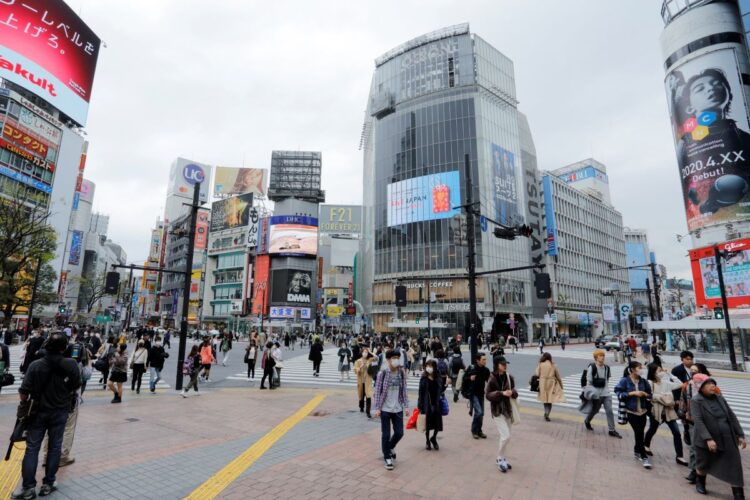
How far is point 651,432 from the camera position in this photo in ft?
21.5

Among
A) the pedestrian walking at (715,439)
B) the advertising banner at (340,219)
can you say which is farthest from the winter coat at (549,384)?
the advertising banner at (340,219)

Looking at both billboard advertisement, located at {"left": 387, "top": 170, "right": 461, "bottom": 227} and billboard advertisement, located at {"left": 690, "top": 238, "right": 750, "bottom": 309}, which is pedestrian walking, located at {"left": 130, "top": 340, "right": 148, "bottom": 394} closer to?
billboard advertisement, located at {"left": 690, "top": 238, "right": 750, "bottom": 309}

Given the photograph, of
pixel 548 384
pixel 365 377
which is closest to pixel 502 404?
pixel 548 384

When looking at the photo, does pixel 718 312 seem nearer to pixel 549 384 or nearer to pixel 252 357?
pixel 549 384

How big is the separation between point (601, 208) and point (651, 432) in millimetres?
94298

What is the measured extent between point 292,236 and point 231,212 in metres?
17.0

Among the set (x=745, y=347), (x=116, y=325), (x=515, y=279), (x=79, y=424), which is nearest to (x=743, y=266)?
(x=745, y=347)

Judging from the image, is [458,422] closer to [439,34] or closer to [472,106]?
[472,106]

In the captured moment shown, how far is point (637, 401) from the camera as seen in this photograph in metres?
6.49

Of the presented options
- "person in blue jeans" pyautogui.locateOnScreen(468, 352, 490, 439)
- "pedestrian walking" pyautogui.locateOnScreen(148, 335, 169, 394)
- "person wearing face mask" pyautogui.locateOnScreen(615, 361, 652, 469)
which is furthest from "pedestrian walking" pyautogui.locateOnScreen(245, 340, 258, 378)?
"person wearing face mask" pyautogui.locateOnScreen(615, 361, 652, 469)

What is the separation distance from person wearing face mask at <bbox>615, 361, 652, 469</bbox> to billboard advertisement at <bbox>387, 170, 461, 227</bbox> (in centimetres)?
5137

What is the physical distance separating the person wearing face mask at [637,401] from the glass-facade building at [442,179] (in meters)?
48.4

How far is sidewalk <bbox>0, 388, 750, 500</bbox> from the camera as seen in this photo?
5.07 metres

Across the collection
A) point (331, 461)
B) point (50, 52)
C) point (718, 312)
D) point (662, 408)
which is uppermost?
point (50, 52)
